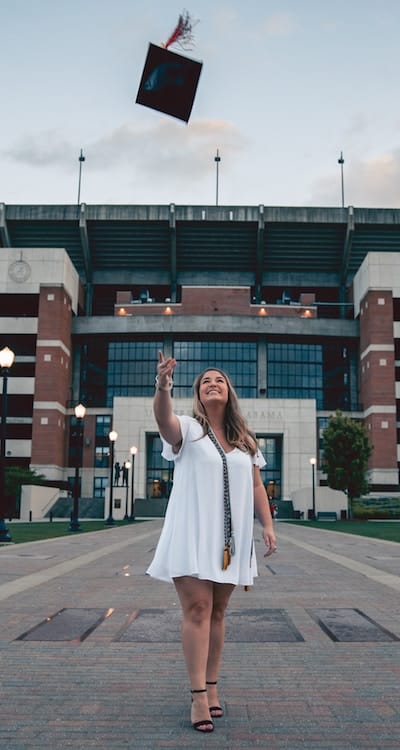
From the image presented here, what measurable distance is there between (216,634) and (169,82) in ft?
16.0

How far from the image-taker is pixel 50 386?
6775cm

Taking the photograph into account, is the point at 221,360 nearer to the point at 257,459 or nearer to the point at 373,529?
the point at 373,529

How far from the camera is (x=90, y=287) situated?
7831cm

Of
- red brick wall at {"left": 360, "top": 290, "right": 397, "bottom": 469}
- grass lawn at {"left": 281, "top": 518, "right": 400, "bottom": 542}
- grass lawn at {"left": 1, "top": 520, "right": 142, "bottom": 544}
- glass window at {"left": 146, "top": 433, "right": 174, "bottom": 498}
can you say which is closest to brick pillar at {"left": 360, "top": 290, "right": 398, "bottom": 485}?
red brick wall at {"left": 360, "top": 290, "right": 397, "bottom": 469}

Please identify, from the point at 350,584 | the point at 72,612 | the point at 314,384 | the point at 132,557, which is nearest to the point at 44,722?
the point at 72,612

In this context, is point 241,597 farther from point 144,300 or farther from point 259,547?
point 144,300

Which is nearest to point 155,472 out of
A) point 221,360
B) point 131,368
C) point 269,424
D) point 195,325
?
point 131,368

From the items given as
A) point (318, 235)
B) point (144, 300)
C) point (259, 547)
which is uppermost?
point (318, 235)

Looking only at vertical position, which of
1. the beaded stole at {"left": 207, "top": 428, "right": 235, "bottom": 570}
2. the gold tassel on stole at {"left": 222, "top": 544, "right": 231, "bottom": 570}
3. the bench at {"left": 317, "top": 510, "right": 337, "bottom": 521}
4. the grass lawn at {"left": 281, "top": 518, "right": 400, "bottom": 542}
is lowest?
the bench at {"left": 317, "top": 510, "right": 337, "bottom": 521}

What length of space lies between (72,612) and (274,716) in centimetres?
433

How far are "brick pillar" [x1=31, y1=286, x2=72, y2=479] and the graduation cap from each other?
61.1 m

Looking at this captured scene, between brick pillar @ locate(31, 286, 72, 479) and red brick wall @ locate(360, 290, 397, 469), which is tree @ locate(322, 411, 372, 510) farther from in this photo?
brick pillar @ locate(31, 286, 72, 479)

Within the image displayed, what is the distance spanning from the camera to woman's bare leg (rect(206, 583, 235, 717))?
421cm

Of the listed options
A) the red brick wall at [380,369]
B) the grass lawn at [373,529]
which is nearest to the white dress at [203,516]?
the grass lawn at [373,529]
